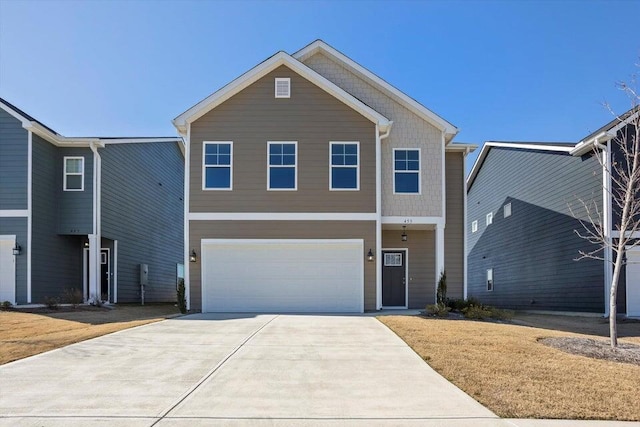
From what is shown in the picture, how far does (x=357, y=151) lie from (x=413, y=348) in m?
8.23

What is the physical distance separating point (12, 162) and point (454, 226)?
1515cm

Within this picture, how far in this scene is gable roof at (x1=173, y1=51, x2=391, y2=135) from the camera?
1533 centimetres

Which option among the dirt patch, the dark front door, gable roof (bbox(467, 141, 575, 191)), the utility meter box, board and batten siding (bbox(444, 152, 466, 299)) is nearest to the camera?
the dirt patch

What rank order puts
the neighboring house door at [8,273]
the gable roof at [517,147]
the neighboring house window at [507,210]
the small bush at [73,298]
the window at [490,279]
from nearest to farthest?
the neighboring house door at [8,273], the small bush at [73,298], the gable roof at [517,147], the neighboring house window at [507,210], the window at [490,279]

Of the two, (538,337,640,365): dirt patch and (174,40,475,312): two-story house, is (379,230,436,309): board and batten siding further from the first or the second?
(538,337,640,365): dirt patch

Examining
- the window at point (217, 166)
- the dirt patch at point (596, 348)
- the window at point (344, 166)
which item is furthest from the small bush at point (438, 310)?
the window at point (217, 166)

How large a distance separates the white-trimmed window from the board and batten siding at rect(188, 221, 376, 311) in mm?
5530

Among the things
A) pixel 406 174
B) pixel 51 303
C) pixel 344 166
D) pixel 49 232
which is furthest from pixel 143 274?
pixel 406 174

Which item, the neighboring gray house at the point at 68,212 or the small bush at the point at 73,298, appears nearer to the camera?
the neighboring gray house at the point at 68,212

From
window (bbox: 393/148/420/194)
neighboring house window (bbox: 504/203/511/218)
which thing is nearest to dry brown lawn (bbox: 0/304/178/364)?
window (bbox: 393/148/420/194)

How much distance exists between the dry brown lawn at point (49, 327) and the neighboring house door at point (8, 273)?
132cm

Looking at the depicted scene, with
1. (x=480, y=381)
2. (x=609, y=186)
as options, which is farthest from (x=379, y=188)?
(x=480, y=381)

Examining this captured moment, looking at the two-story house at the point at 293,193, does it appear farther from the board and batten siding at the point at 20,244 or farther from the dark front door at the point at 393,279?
the board and batten siding at the point at 20,244

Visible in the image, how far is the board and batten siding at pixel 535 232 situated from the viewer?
16.3 meters
